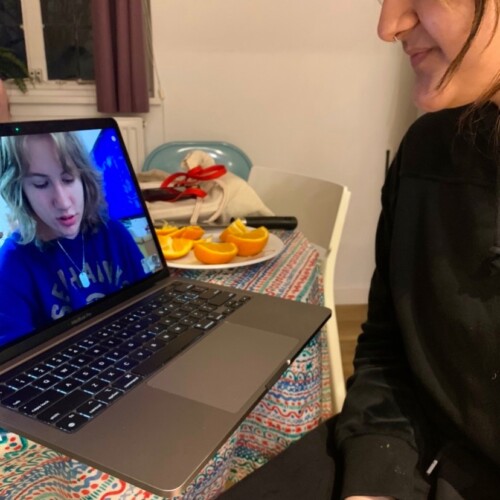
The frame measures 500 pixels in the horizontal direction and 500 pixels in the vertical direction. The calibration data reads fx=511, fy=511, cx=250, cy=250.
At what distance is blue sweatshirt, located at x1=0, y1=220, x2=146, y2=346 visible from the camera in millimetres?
604

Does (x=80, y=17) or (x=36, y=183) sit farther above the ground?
(x=80, y=17)

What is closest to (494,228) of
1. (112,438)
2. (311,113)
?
(112,438)

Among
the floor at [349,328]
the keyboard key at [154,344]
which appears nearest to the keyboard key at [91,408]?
the keyboard key at [154,344]

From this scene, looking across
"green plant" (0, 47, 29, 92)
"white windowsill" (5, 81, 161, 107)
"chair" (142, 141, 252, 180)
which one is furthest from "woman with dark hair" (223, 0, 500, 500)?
"green plant" (0, 47, 29, 92)

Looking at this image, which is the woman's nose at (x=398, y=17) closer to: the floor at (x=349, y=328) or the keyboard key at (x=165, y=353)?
the keyboard key at (x=165, y=353)

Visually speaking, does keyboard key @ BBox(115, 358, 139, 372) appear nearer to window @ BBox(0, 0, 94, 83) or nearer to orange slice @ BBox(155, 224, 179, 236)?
orange slice @ BBox(155, 224, 179, 236)

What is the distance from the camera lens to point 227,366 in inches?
23.5

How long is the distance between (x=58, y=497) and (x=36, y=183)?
376mm

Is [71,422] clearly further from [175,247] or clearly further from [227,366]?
[175,247]

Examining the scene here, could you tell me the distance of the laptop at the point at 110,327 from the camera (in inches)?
18.8

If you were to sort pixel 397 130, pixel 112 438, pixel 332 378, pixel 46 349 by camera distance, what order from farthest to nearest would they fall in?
pixel 397 130 < pixel 332 378 < pixel 46 349 < pixel 112 438

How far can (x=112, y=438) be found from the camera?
18.5 inches

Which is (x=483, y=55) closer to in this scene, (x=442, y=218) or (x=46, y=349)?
(x=442, y=218)

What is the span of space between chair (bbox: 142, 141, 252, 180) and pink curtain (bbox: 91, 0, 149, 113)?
0.63ft
